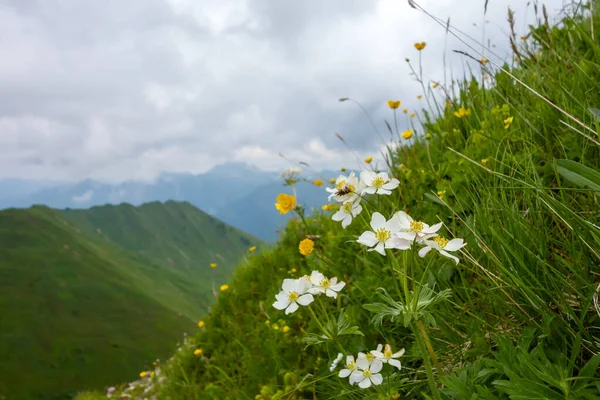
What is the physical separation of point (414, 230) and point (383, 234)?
0.41ft

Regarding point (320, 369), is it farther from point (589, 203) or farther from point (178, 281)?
point (178, 281)

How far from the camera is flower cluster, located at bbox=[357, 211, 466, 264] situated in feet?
4.87

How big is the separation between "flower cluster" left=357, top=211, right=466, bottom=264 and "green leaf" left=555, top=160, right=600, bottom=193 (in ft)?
1.47

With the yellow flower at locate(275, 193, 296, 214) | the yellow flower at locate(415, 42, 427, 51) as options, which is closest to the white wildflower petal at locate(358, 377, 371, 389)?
the yellow flower at locate(275, 193, 296, 214)

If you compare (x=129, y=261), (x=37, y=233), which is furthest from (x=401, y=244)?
(x=129, y=261)

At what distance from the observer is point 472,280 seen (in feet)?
7.95

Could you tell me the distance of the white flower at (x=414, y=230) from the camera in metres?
1.48

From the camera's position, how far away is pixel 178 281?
164 m

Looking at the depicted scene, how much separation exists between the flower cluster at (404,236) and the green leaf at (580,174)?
17.7 inches

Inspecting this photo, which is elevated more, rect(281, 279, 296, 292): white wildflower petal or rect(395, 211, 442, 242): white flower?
rect(395, 211, 442, 242): white flower

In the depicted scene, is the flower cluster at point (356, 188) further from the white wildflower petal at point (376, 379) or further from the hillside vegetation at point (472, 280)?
the white wildflower petal at point (376, 379)

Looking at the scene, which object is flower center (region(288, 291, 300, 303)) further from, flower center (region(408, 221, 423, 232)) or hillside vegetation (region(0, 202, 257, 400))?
hillside vegetation (region(0, 202, 257, 400))

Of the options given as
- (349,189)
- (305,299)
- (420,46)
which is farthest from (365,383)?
(420,46)

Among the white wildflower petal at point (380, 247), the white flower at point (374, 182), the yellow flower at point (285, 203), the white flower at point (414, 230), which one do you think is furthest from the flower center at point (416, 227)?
the yellow flower at point (285, 203)
